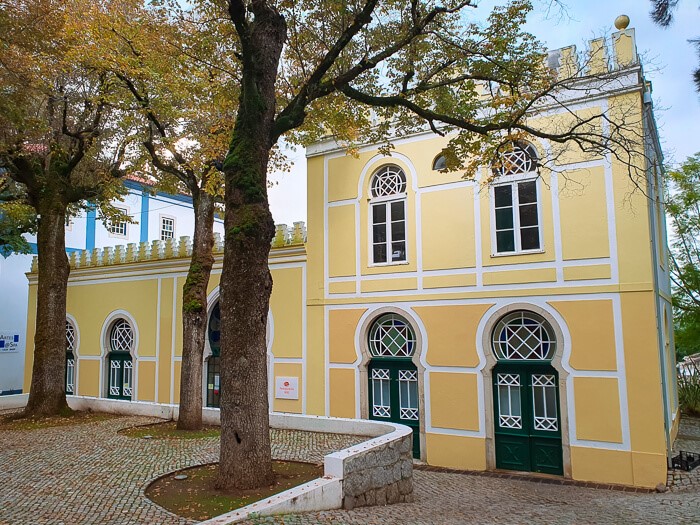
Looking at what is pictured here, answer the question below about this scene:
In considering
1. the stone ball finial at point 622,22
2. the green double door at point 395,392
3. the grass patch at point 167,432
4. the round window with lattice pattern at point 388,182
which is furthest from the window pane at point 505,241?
the grass patch at point 167,432

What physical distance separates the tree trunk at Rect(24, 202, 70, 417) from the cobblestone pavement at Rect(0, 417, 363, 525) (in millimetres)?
1605

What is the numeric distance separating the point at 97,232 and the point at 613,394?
70.4 ft

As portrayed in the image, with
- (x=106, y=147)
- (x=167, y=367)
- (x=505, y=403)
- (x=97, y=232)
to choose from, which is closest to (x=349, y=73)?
(x=505, y=403)

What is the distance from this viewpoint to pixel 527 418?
11.9 m

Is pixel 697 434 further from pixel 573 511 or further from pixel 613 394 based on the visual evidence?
pixel 573 511

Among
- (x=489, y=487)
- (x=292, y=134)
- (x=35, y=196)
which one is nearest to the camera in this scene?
(x=489, y=487)

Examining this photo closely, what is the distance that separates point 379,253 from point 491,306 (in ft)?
10.2

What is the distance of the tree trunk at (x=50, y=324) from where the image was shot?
13023 millimetres

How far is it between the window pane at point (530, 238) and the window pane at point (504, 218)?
0.33m

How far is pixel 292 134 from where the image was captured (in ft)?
39.7

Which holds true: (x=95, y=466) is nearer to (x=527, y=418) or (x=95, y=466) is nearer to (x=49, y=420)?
(x=49, y=420)

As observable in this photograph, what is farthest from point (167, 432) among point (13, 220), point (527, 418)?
point (13, 220)

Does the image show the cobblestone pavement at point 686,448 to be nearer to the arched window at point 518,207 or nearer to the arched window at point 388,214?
the arched window at point 518,207

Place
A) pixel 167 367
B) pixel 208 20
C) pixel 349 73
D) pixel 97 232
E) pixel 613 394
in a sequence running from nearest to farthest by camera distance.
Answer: pixel 349 73, pixel 208 20, pixel 613 394, pixel 167 367, pixel 97 232
